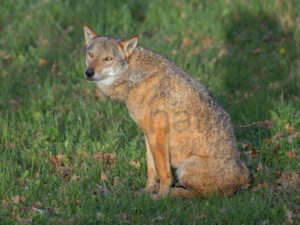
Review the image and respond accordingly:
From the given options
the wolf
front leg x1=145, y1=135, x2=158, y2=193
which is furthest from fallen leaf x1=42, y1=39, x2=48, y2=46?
front leg x1=145, y1=135, x2=158, y2=193

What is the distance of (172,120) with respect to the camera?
627cm

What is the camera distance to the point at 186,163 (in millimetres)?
6230

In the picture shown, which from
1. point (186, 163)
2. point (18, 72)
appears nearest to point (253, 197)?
point (186, 163)

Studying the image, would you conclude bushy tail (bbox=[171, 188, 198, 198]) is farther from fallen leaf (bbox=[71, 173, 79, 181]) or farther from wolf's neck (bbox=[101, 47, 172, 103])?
wolf's neck (bbox=[101, 47, 172, 103])

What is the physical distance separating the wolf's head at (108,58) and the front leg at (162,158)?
1.05 metres

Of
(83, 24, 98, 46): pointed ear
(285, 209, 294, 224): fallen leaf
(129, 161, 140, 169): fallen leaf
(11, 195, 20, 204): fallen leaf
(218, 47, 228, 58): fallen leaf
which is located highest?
(83, 24, 98, 46): pointed ear

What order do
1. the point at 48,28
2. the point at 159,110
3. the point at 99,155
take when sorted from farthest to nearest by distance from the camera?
1. the point at 48,28
2. the point at 99,155
3. the point at 159,110

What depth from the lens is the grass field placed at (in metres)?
5.61

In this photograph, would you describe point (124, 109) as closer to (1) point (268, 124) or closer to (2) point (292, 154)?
(1) point (268, 124)

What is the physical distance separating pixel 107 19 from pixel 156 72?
5394 millimetres

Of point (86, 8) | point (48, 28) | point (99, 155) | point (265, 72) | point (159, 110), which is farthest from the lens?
point (86, 8)

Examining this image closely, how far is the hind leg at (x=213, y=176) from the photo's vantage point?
6.07 m

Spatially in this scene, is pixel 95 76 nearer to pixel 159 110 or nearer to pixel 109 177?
pixel 159 110

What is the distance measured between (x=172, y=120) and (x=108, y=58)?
1248 mm
